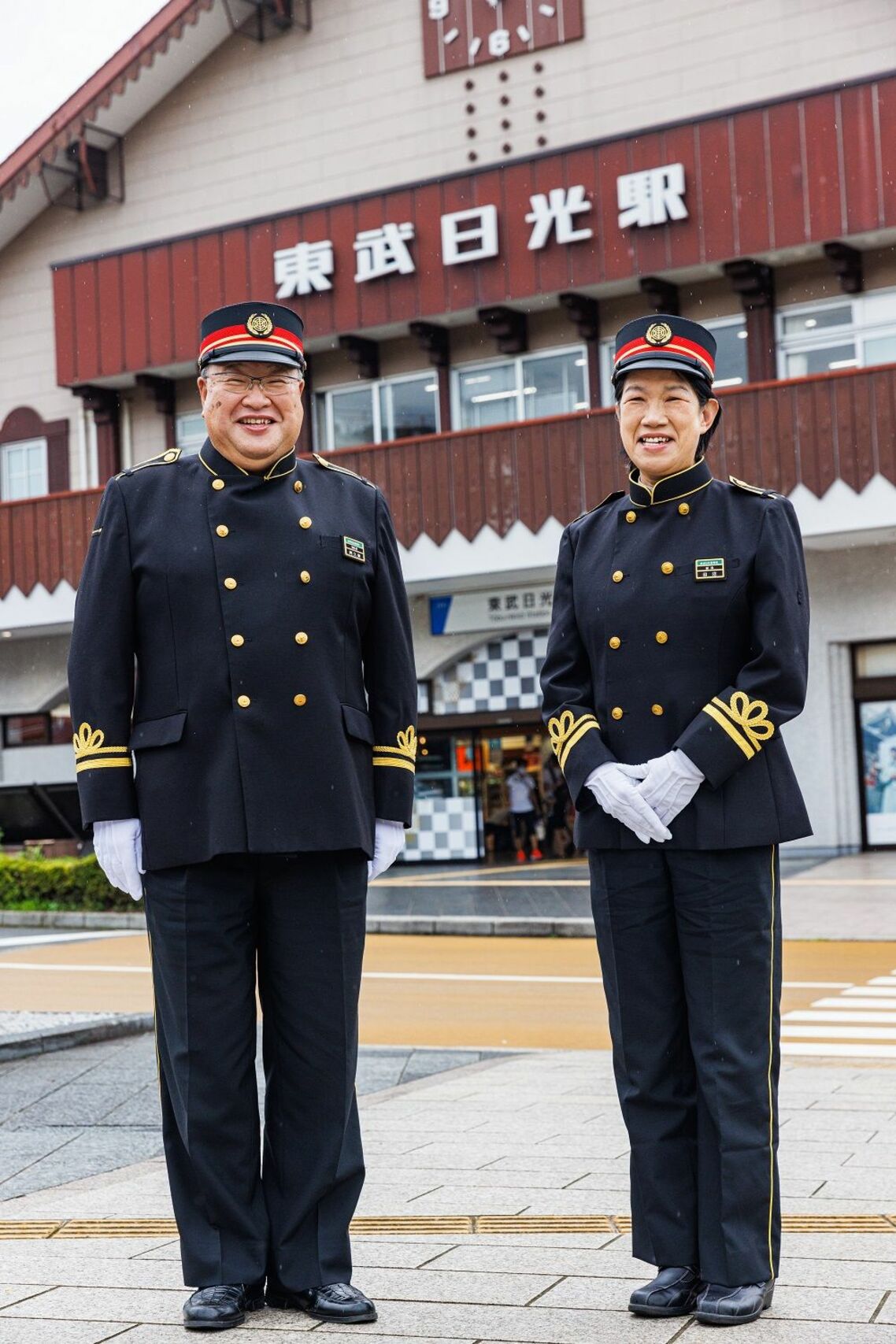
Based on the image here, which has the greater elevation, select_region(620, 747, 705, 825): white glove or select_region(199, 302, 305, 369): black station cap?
select_region(199, 302, 305, 369): black station cap

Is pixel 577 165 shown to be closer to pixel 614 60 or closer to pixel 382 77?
pixel 614 60

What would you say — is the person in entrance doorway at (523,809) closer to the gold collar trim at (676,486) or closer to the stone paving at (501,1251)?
the stone paving at (501,1251)

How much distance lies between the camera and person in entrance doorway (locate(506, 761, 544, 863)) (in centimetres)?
2492

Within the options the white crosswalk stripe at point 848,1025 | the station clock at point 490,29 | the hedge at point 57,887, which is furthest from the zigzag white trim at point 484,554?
the white crosswalk stripe at point 848,1025

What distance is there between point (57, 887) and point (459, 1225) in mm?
15129

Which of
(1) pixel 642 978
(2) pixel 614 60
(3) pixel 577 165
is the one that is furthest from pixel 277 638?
(2) pixel 614 60

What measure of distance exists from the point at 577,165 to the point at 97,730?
20.3m

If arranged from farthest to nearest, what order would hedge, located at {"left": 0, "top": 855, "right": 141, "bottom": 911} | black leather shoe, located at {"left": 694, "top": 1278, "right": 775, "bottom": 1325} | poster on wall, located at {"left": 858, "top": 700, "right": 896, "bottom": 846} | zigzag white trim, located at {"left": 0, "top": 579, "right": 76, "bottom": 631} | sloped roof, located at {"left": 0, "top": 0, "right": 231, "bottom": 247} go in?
sloped roof, located at {"left": 0, "top": 0, "right": 231, "bottom": 247} < zigzag white trim, located at {"left": 0, "top": 579, "right": 76, "bottom": 631} < poster on wall, located at {"left": 858, "top": 700, "right": 896, "bottom": 846} < hedge, located at {"left": 0, "top": 855, "right": 141, "bottom": 911} < black leather shoe, located at {"left": 694, "top": 1278, "right": 775, "bottom": 1325}

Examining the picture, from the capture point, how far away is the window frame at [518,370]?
24594mm

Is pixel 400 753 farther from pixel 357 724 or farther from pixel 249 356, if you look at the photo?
pixel 249 356

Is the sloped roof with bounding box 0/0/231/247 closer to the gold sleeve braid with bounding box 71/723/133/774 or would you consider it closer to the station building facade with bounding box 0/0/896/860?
the station building facade with bounding box 0/0/896/860

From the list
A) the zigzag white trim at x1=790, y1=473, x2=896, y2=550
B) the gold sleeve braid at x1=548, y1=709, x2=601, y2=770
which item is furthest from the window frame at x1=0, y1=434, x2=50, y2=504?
the gold sleeve braid at x1=548, y1=709, x2=601, y2=770

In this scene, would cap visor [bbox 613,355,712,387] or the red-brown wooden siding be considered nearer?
cap visor [bbox 613,355,712,387]

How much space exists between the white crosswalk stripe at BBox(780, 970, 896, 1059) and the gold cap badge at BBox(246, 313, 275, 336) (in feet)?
17.4
